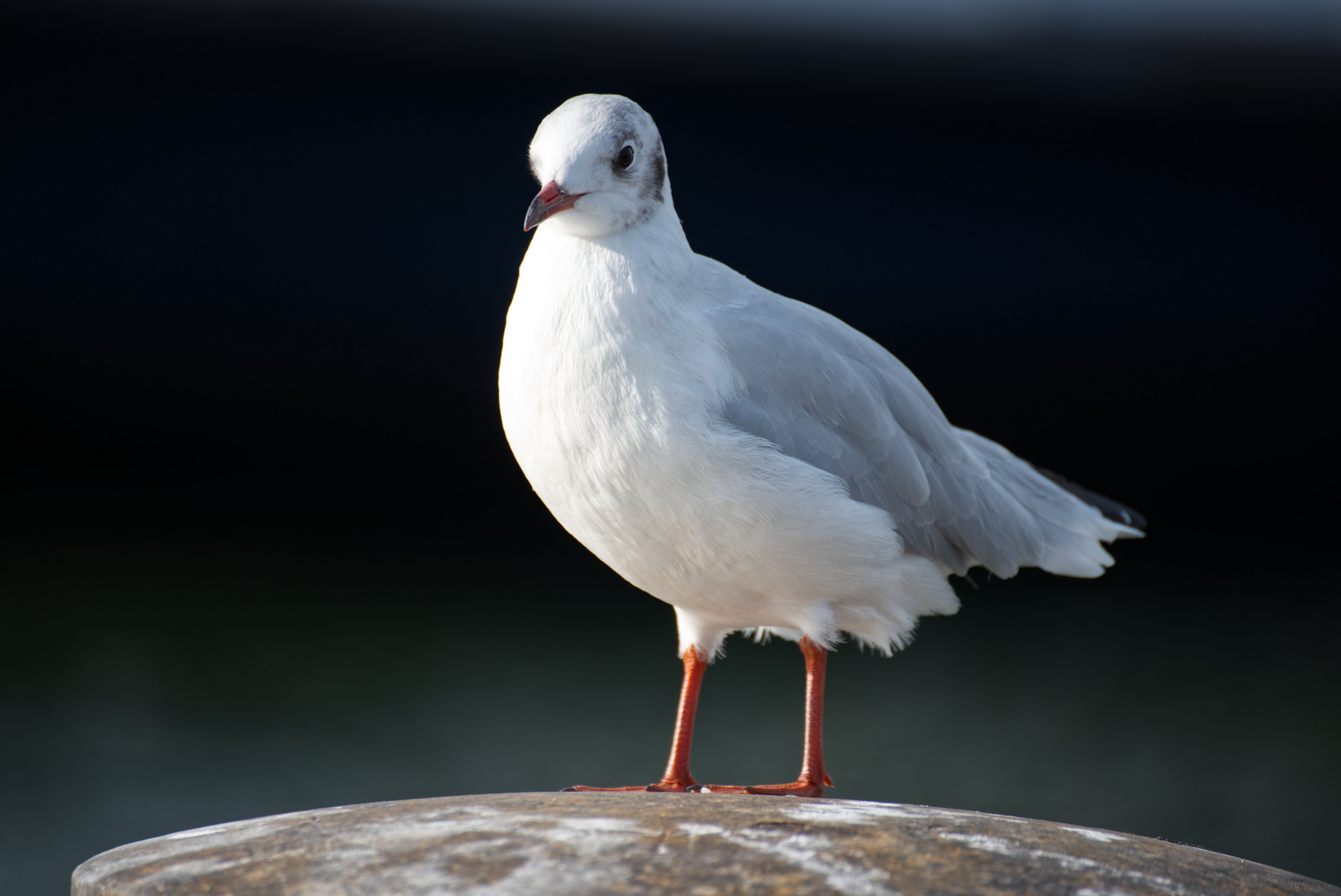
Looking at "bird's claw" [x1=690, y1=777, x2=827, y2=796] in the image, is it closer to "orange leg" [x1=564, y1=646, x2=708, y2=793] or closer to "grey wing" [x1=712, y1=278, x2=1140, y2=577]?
"orange leg" [x1=564, y1=646, x2=708, y2=793]

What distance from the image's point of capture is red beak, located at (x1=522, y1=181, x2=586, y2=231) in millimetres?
2064

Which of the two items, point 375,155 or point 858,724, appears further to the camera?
point 375,155

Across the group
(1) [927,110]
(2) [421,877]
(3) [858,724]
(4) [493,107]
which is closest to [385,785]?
(3) [858,724]

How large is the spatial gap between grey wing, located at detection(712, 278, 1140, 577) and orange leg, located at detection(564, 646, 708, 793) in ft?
1.75

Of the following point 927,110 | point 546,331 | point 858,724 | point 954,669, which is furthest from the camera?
point 927,110

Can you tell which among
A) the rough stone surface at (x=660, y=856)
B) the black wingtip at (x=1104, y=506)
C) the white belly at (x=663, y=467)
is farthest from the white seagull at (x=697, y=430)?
the black wingtip at (x=1104, y=506)

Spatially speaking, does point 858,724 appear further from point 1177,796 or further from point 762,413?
point 762,413

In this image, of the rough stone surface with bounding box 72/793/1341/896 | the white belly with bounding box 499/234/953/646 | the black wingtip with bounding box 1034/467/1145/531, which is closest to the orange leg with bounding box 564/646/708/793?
the white belly with bounding box 499/234/953/646

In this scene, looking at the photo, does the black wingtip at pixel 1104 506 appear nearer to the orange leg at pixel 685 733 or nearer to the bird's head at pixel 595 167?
the orange leg at pixel 685 733

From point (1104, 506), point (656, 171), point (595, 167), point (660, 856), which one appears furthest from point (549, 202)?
point (1104, 506)

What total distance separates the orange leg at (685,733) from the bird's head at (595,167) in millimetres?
975

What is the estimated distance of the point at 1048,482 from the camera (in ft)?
9.85

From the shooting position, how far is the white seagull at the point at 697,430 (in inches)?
83.6

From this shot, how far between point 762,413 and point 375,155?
4.47 metres
